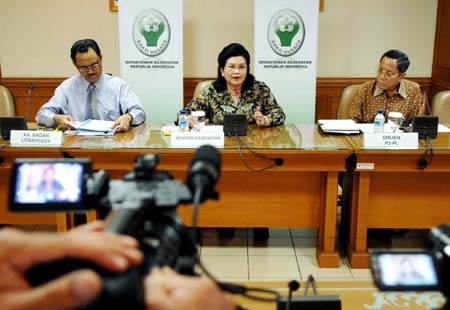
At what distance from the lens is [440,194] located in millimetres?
2793

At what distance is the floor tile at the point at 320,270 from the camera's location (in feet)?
9.10

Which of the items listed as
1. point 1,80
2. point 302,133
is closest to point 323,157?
point 302,133

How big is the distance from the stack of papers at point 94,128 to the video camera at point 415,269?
7.91 ft

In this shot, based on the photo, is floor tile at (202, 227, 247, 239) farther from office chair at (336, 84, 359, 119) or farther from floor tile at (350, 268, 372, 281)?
office chair at (336, 84, 359, 119)

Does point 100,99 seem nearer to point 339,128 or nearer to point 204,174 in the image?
point 339,128

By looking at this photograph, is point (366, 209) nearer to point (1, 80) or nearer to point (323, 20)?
point (323, 20)

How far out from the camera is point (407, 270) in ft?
2.24

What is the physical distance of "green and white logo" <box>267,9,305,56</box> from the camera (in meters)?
4.16

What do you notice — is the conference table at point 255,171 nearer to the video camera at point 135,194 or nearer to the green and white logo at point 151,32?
the green and white logo at point 151,32

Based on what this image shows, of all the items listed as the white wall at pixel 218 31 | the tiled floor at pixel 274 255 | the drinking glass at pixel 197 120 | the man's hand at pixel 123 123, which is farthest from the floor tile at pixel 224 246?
the white wall at pixel 218 31

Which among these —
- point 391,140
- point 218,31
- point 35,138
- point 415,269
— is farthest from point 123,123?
point 415,269

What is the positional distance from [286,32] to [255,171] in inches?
74.7

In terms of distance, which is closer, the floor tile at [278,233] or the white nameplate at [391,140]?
the white nameplate at [391,140]

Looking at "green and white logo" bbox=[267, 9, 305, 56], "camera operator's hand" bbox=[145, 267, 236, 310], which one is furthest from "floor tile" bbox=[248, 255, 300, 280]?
"camera operator's hand" bbox=[145, 267, 236, 310]
